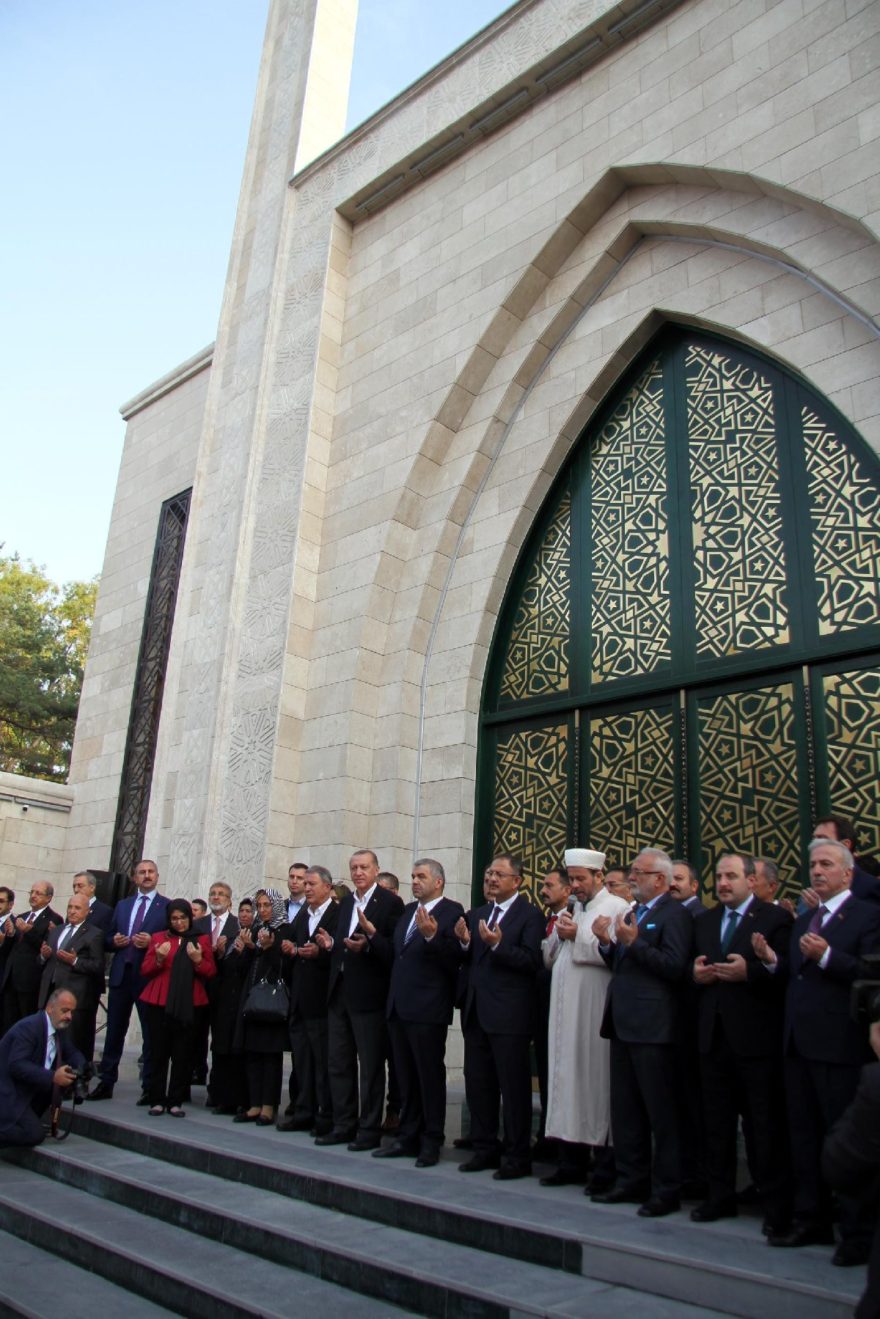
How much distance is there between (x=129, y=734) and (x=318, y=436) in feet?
15.3

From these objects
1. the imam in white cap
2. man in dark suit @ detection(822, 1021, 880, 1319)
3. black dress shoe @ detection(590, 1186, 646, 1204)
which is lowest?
black dress shoe @ detection(590, 1186, 646, 1204)

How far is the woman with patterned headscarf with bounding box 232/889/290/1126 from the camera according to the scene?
19.6ft

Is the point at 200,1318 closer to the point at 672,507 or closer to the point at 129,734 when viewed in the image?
the point at 672,507

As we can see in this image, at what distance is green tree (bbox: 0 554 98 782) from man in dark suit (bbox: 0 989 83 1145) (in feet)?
56.4

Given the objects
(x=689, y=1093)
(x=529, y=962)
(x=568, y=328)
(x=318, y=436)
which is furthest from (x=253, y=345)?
(x=689, y=1093)

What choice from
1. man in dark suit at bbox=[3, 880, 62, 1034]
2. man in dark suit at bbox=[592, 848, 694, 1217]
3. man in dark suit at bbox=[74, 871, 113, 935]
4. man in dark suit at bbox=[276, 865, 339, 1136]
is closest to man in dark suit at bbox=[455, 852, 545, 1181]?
man in dark suit at bbox=[592, 848, 694, 1217]

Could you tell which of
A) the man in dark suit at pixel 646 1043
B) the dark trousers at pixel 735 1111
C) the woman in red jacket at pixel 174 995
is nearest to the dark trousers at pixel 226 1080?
the woman in red jacket at pixel 174 995

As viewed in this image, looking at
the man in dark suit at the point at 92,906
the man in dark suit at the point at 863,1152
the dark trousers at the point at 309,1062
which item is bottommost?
the dark trousers at the point at 309,1062

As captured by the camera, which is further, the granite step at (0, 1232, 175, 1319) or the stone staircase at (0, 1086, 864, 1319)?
the granite step at (0, 1232, 175, 1319)

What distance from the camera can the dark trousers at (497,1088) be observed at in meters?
4.61

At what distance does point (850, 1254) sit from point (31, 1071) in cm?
404

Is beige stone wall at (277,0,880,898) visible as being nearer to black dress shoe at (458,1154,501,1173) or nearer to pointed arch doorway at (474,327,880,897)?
pointed arch doorway at (474,327,880,897)

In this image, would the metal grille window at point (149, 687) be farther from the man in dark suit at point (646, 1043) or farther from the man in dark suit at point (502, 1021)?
the man in dark suit at point (646, 1043)

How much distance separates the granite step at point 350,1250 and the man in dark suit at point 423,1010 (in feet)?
2.67
